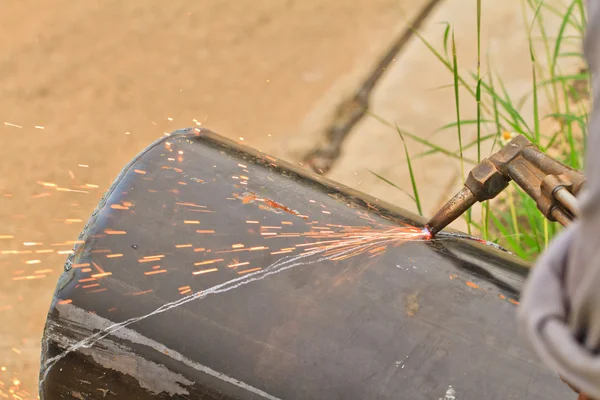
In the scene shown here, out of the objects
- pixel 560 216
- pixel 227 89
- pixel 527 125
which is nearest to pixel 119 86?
pixel 227 89

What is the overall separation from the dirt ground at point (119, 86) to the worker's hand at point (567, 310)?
1.95 meters

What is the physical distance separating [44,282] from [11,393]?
36 centimetres

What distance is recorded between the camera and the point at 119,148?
8.71 feet

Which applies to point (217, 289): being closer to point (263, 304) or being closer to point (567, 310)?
point (263, 304)

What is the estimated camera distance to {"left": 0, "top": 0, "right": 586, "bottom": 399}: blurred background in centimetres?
256

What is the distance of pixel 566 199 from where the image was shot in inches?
41.3

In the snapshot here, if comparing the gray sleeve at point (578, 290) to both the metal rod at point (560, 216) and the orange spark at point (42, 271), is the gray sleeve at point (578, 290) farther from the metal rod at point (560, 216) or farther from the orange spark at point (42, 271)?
the orange spark at point (42, 271)

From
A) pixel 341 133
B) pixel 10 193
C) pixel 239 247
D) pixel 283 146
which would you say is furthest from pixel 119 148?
pixel 239 247

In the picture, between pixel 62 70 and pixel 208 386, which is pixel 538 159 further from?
pixel 62 70

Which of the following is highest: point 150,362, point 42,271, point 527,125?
point 527,125

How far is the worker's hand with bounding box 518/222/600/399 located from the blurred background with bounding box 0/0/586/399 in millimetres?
1882

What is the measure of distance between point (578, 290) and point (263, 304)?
2.06 feet

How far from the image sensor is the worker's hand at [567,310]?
531mm

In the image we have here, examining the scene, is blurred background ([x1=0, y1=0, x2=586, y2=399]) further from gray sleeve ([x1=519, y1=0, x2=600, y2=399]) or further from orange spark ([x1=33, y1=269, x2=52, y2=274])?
gray sleeve ([x1=519, y1=0, x2=600, y2=399])
